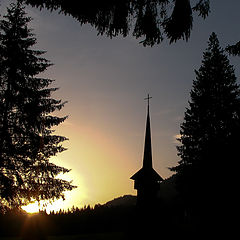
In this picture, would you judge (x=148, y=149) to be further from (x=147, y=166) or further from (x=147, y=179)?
(x=147, y=179)

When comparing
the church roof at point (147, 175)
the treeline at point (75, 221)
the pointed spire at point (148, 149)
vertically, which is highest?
the pointed spire at point (148, 149)

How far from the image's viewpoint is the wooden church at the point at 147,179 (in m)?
21.4

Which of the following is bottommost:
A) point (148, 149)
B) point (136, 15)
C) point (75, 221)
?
point (75, 221)

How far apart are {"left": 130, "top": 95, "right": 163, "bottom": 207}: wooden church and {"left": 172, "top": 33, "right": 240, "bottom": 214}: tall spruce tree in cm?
196

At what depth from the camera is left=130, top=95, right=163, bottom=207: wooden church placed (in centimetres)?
2141

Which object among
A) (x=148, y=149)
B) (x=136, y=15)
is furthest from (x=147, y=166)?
(x=136, y=15)

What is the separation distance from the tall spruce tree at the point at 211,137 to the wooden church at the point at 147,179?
6.43ft

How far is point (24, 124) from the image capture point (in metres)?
16.3

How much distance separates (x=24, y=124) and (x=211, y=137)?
1354 cm

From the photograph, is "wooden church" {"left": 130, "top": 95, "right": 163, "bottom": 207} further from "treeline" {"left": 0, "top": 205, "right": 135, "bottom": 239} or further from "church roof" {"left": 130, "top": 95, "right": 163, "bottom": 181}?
"treeline" {"left": 0, "top": 205, "right": 135, "bottom": 239}

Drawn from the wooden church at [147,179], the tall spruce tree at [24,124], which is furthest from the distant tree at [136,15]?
the wooden church at [147,179]

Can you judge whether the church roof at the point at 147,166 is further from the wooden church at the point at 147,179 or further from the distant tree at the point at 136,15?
the distant tree at the point at 136,15

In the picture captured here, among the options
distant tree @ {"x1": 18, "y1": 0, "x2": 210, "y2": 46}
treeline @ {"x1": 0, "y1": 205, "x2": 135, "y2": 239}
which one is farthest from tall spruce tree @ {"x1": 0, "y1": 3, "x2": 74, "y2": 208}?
distant tree @ {"x1": 18, "y1": 0, "x2": 210, "y2": 46}

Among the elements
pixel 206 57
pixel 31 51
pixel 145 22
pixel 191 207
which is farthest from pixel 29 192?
pixel 206 57
